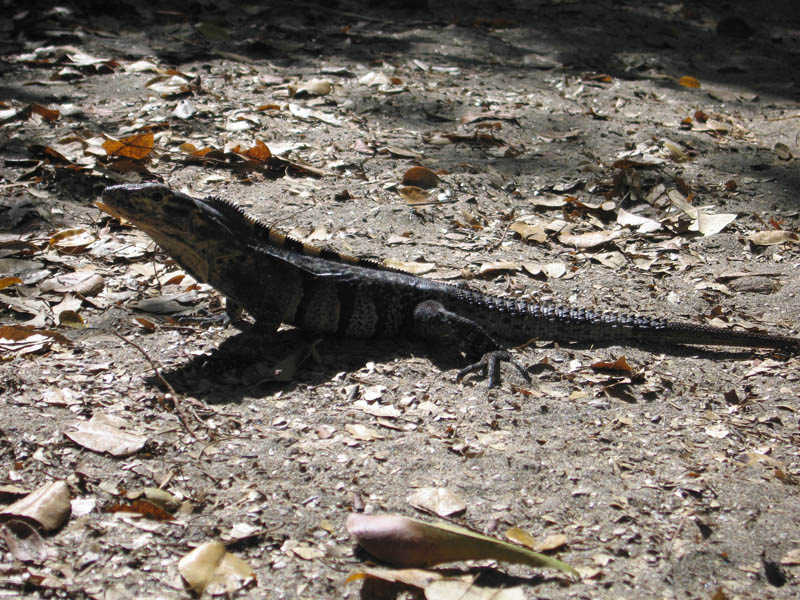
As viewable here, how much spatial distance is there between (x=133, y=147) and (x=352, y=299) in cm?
258

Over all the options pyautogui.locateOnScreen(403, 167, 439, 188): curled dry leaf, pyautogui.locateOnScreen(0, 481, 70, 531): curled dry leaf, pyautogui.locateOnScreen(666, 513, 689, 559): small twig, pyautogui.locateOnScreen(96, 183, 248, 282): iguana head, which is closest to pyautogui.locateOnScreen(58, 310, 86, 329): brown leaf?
pyautogui.locateOnScreen(96, 183, 248, 282): iguana head

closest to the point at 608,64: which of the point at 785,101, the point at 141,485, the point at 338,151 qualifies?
the point at 785,101

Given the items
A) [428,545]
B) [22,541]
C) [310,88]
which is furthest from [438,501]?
[310,88]

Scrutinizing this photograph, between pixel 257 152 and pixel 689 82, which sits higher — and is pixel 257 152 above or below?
below

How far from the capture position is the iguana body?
4.12 m

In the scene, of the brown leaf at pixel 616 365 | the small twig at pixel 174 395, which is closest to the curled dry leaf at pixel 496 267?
the brown leaf at pixel 616 365

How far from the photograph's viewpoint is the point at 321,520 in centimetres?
289

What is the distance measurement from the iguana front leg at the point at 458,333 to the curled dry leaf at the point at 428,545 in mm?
1500

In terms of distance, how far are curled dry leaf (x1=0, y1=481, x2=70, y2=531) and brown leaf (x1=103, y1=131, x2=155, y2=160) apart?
3533 millimetres

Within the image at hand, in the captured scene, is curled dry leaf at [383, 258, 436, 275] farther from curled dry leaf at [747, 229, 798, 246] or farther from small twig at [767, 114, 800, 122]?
small twig at [767, 114, 800, 122]

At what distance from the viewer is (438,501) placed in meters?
2.98

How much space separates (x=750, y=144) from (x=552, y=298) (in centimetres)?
342

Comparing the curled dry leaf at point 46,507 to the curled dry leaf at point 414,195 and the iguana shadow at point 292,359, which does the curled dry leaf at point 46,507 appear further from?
the curled dry leaf at point 414,195

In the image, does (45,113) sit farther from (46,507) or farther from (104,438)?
(46,507)
